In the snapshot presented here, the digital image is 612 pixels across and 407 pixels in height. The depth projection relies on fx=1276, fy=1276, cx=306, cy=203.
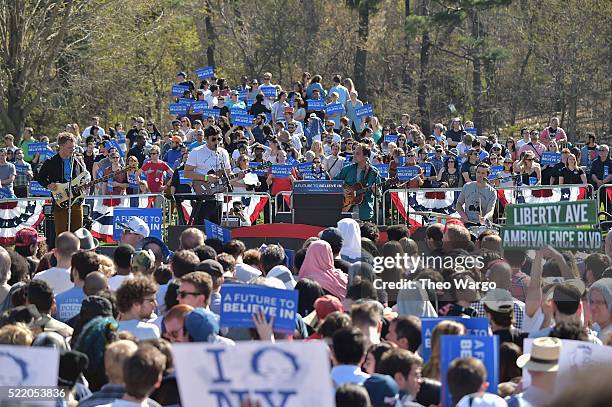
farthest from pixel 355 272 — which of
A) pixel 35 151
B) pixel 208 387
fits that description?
pixel 35 151

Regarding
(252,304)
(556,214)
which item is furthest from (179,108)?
(252,304)

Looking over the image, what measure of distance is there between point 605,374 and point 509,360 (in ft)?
17.1

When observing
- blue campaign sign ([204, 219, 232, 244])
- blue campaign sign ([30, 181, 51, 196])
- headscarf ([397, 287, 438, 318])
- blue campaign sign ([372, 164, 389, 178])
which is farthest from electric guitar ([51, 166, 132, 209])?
headscarf ([397, 287, 438, 318])

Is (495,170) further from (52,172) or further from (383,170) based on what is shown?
(52,172)

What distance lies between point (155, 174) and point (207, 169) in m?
3.81

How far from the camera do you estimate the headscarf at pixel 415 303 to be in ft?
30.4

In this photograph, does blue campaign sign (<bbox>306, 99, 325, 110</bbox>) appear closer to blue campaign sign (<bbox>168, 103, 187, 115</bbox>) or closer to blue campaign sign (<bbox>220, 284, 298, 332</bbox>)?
blue campaign sign (<bbox>168, 103, 187, 115</bbox>)

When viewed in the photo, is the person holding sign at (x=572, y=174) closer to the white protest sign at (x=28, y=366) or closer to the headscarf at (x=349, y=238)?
the headscarf at (x=349, y=238)

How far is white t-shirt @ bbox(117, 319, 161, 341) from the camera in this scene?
25.5 ft

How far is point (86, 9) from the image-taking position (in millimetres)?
37219

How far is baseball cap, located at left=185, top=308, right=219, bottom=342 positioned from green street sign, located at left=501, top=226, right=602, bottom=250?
A: 11.1 ft

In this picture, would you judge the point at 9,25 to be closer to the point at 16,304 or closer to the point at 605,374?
the point at 16,304

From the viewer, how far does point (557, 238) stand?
9945mm

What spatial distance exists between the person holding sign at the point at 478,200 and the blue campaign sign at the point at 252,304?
1165 cm
